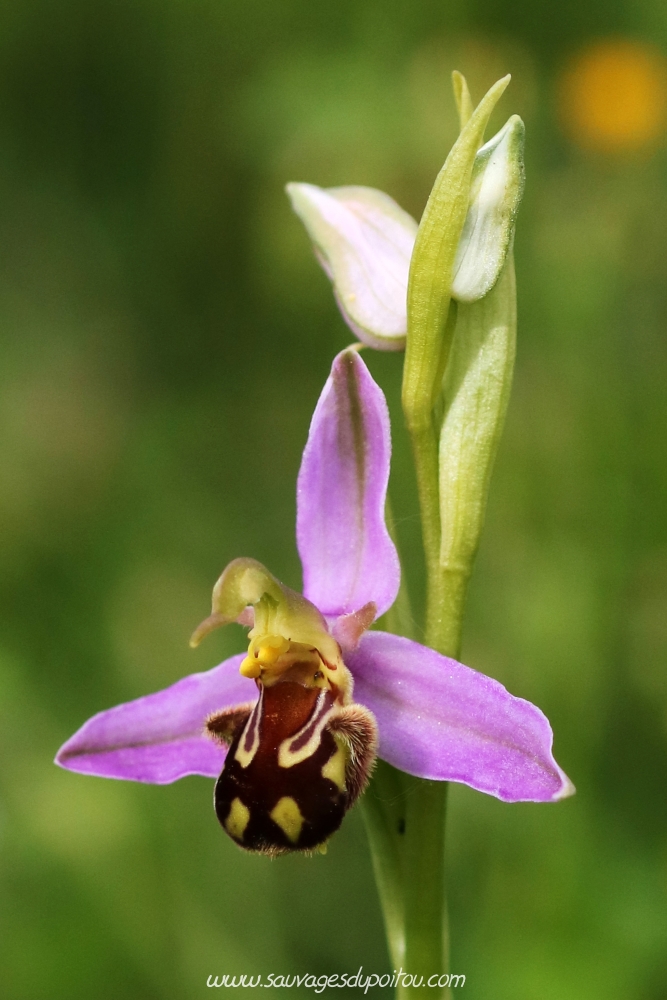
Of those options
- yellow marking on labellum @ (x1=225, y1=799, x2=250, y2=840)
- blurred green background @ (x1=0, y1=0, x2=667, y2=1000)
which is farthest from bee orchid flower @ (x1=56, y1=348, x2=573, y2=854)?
blurred green background @ (x1=0, y1=0, x2=667, y2=1000)

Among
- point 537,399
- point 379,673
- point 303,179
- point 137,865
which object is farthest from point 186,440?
point 379,673

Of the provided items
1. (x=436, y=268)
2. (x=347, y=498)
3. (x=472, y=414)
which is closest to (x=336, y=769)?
(x=347, y=498)

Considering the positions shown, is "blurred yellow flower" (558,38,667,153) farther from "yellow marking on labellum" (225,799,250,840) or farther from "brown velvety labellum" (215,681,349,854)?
"yellow marking on labellum" (225,799,250,840)

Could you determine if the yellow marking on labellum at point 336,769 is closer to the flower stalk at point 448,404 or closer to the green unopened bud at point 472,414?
the flower stalk at point 448,404

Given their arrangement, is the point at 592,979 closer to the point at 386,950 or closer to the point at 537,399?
the point at 386,950

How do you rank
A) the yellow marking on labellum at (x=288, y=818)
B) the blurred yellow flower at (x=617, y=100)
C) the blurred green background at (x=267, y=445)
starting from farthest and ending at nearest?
the blurred yellow flower at (x=617, y=100) → the blurred green background at (x=267, y=445) → the yellow marking on labellum at (x=288, y=818)

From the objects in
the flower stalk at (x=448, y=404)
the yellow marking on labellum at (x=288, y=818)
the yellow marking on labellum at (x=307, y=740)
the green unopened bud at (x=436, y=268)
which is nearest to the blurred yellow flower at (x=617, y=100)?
the flower stalk at (x=448, y=404)

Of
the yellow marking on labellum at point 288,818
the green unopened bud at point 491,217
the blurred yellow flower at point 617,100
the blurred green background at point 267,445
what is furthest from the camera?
the blurred yellow flower at point 617,100

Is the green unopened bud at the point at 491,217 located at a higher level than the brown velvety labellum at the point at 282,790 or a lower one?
higher
